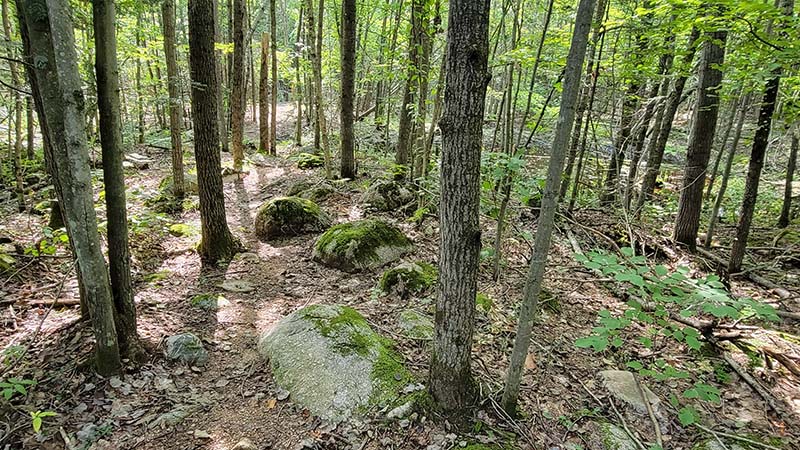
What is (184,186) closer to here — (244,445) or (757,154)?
(244,445)

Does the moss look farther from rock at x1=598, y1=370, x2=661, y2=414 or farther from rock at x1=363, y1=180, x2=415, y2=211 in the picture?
rock at x1=363, y1=180, x2=415, y2=211

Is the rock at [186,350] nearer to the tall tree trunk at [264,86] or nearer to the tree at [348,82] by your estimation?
the tree at [348,82]

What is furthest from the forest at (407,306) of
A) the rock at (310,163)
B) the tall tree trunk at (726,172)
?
the rock at (310,163)

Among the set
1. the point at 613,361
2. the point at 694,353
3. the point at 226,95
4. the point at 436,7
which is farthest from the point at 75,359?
the point at 226,95

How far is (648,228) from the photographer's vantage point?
841 cm

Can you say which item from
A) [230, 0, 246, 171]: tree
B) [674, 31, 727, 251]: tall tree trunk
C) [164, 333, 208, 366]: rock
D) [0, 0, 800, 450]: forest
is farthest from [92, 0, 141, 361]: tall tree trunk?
[230, 0, 246, 171]: tree

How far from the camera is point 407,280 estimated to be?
5.21 metres

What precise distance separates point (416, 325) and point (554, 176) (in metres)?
2.50

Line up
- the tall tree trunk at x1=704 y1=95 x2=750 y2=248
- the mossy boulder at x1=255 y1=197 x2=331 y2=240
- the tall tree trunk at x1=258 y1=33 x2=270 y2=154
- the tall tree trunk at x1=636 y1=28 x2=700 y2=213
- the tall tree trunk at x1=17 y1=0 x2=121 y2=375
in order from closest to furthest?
the tall tree trunk at x1=17 y1=0 x2=121 y2=375
the tall tree trunk at x1=704 y1=95 x2=750 y2=248
the mossy boulder at x1=255 y1=197 x2=331 y2=240
the tall tree trunk at x1=636 y1=28 x2=700 y2=213
the tall tree trunk at x1=258 y1=33 x2=270 y2=154

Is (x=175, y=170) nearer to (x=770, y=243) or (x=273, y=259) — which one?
(x=273, y=259)

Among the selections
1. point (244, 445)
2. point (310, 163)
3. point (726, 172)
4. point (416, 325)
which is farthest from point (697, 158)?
point (310, 163)

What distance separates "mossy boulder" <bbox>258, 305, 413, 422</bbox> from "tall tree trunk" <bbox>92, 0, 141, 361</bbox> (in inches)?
49.0

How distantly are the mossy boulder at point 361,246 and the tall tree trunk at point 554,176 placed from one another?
3.32 metres

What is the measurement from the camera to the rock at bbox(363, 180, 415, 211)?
8.35 metres
